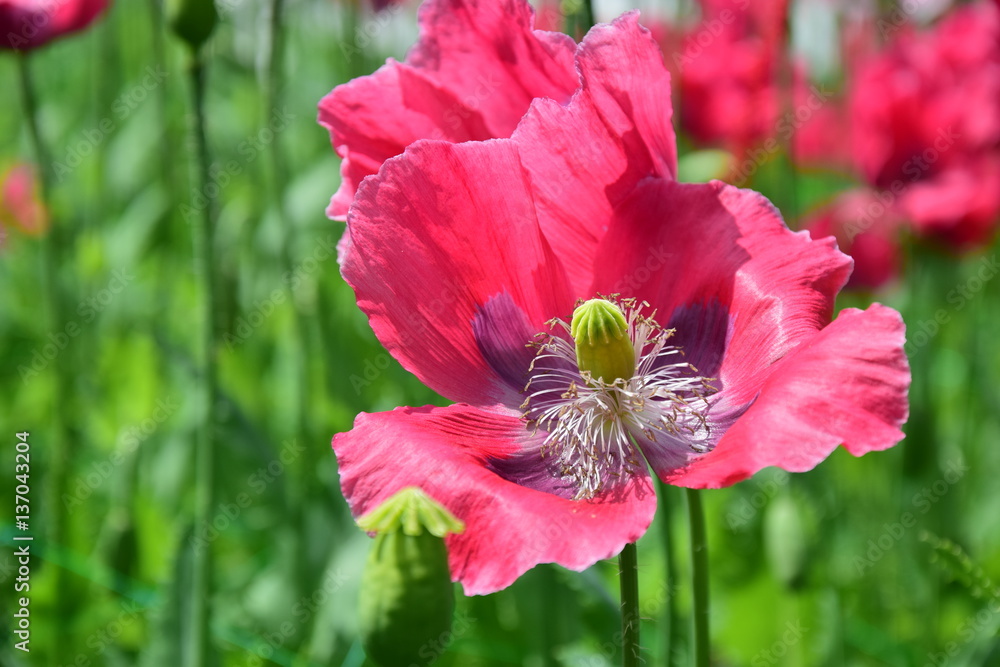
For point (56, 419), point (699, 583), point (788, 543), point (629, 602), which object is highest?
point (629, 602)

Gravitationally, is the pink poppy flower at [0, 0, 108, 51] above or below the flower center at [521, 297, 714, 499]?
above

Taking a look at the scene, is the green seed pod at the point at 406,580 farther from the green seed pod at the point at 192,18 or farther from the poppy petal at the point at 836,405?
the green seed pod at the point at 192,18

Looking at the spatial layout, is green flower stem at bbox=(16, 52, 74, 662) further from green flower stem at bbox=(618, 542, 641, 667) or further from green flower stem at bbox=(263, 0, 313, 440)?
green flower stem at bbox=(618, 542, 641, 667)

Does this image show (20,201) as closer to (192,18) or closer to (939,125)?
(192,18)

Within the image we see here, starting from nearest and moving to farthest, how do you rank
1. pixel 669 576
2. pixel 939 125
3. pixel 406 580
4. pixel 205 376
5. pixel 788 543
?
pixel 406 580 < pixel 669 576 < pixel 205 376 < pixel 788 543 < pixel 939 125

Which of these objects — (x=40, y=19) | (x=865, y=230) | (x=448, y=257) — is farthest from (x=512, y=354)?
(x=865, y=230)

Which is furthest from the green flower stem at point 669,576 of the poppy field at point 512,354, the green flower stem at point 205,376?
the green flower stem at point 205,376

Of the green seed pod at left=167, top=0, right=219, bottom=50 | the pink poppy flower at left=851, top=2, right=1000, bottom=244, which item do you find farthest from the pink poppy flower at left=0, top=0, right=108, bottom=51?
the pink poppy flower at left=851, top=2, right=1000, bottom=244

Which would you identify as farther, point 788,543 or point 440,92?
point 788,543
